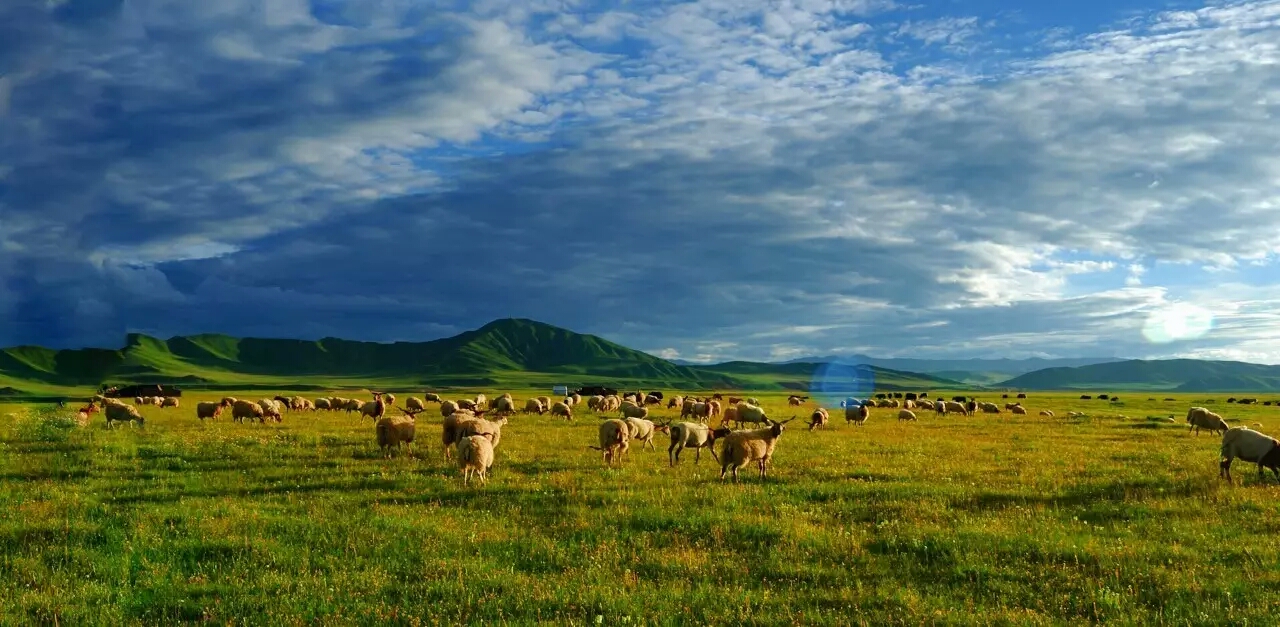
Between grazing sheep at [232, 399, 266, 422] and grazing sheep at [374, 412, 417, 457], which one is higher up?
grazing sheep at [374, 412, 417, 457]

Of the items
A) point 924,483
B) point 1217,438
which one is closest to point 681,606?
point 924,483

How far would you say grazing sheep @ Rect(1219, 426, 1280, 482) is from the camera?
68.6ft

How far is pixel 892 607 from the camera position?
990 centimetres

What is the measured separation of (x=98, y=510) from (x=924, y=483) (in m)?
19.4

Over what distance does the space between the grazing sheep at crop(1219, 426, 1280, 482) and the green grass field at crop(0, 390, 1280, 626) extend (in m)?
0.69

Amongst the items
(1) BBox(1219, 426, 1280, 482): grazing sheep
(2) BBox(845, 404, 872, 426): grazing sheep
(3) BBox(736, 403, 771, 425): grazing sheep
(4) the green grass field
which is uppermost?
(1) BBox(1219, 426, 1280, 482): grazing sheep

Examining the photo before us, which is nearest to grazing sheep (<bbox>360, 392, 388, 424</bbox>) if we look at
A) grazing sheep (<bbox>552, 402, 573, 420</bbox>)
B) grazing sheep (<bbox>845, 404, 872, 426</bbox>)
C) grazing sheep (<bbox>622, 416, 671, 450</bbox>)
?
grazing sheep (<bbox>552, 402, 573, 420</bbox>)

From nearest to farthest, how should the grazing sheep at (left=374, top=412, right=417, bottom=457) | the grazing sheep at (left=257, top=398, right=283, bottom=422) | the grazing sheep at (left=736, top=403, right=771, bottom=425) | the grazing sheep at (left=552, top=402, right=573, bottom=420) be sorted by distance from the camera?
the grazing sheep at (left=374, top=412, right=417, bottom=457) < the grazing sheep at (left=736, top=403, right=771, bottom=425) < the grazing sheep at (left=257, top=398, right=283, bottom=422) < the grazing sheep at (left=552, top=402, right=573, bottom=420)

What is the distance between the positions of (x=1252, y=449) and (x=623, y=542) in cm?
1947

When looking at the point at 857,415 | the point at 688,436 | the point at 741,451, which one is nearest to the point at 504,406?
the point at 857,415

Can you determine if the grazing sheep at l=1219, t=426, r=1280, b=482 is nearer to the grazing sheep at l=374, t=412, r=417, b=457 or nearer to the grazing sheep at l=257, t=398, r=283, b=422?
the grazing sheep at l=374, t=412, r=417, b=457

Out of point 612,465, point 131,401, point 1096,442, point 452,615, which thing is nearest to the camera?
point 452,615

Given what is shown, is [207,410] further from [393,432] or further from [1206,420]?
[1206,420]

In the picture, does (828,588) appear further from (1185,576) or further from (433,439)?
(433,439)
